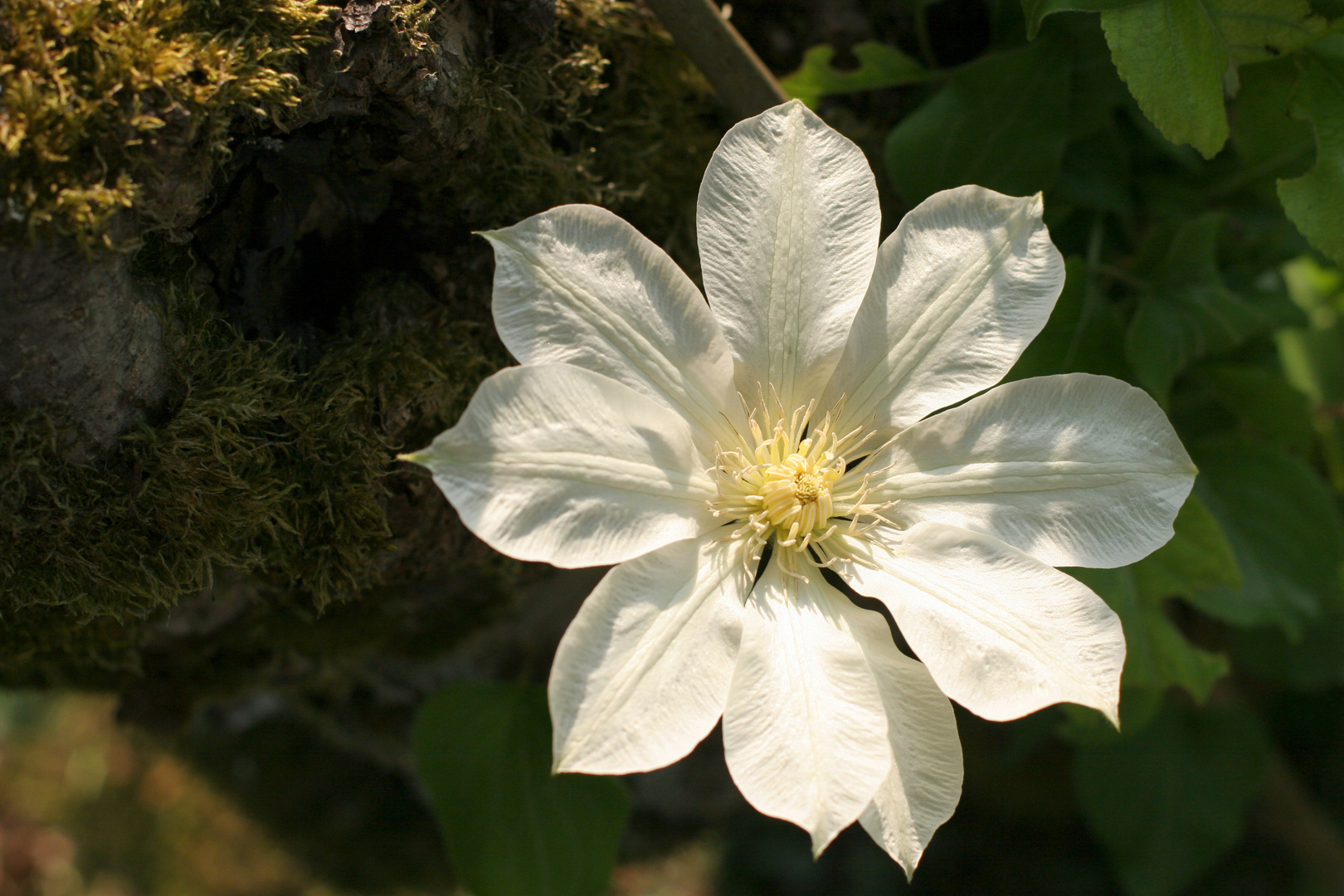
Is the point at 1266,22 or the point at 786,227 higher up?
the point at 1266,22

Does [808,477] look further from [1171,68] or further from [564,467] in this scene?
[1171,68]

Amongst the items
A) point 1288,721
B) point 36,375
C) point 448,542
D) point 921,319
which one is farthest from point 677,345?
point 1288,721

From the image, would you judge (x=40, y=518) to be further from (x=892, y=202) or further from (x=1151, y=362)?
(x=1151, y=362)

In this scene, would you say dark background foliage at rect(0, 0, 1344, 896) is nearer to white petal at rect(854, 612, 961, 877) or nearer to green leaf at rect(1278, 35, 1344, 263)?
green leaf at rect(1278, 35, 1344, 263)

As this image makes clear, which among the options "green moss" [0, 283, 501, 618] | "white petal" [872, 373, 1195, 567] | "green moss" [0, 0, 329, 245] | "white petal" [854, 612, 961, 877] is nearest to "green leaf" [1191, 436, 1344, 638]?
"white petal" [872, 373, 1195, 567]

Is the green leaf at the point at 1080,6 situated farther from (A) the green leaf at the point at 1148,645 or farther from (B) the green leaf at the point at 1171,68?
(A) the green leaf at the point at 1148,645

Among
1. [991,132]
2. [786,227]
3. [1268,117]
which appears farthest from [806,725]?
[1268,117]

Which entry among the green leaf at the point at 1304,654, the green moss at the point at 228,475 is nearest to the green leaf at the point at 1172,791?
the green leaf at the point at 1304,654

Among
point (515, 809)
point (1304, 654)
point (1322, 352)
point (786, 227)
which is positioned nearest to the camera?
point (786, 227)
